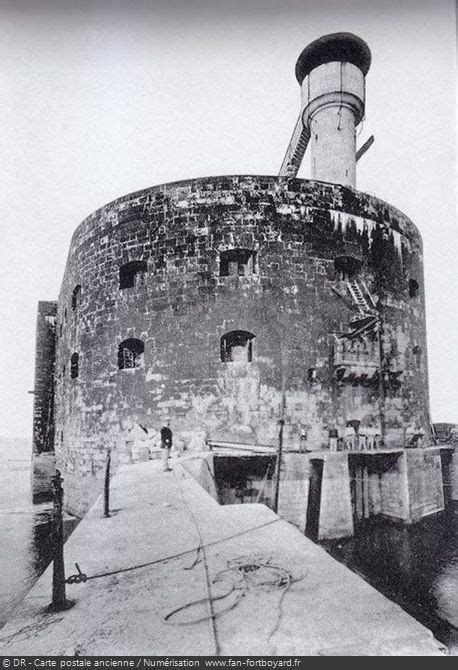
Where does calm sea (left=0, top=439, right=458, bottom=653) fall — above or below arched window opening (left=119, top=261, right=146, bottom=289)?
below

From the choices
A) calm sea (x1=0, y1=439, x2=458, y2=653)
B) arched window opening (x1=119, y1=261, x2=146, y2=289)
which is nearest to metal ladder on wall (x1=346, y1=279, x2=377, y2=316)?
calm sea (x1=0, y1=439, x2=458, y2=653)

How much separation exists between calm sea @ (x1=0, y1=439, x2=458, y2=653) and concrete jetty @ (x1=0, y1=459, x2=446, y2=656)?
509 cm

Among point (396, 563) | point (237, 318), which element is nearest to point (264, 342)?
point (237, 318)

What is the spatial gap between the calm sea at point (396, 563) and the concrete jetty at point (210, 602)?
5.09 metres

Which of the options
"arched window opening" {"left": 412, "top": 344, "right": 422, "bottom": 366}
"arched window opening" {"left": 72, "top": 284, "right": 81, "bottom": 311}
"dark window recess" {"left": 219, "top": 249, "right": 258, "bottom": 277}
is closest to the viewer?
"dark window recess" {"left": 219, "top": 249, "right": 258, "bottom": 277}

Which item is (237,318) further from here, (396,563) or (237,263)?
(396,563)

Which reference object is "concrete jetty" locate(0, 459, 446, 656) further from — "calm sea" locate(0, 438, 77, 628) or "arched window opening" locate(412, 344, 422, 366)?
"arched window opening" locate(412, 344, 422, 366)

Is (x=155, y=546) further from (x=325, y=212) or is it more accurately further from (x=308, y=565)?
(x=325, y=212)

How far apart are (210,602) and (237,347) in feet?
27.7

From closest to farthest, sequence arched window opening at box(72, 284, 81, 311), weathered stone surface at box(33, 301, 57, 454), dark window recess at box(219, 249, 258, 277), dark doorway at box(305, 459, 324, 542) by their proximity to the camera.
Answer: dark doorway at box(305, 459, 324, 542), dark window recess at box(219, 249, 258, 277), arched window opening at box(72, 284, 81, 311), weathered stone surface at box(33, 301, 57, 454)

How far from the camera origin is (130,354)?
39.1 ft

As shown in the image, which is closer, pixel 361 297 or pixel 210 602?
pixel 210 602

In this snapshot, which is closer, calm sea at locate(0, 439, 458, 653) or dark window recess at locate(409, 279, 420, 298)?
calm sea at locate(0, 439, 458, 653)

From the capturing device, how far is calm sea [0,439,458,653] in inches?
308
